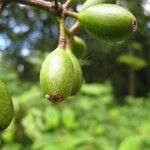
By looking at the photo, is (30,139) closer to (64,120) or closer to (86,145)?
(64,120)

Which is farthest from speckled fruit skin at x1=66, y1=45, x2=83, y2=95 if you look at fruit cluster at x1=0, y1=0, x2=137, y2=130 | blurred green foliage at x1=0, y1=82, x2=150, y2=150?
blurred green foliage at x1=0, y1=82, x2=150, y2=150

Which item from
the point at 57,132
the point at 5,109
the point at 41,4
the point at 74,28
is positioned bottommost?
the point at 57,132

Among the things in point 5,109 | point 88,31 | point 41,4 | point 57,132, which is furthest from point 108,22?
point 57,132

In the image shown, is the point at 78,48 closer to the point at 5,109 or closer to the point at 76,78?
the point at 76,78

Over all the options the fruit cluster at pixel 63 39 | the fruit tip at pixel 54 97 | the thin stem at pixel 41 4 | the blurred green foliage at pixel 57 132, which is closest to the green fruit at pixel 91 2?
the fruit cluster at pixel 63 39

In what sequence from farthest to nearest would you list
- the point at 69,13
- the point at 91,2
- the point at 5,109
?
the point at 91,2 → the point at 69,13 → the point at 5,109

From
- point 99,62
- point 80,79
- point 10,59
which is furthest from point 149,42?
point 80,79
